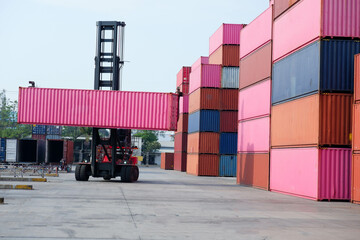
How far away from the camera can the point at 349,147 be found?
20828mm

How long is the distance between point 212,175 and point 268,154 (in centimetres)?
2039

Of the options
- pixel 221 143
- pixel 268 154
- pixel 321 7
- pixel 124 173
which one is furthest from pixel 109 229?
pixel 221 143

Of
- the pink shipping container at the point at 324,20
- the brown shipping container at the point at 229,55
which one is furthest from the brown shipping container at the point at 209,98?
the pink shipping container at the point at 324,20

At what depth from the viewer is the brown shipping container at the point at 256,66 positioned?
27939 mm

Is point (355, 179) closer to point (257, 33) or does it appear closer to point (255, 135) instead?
point (255, 135)

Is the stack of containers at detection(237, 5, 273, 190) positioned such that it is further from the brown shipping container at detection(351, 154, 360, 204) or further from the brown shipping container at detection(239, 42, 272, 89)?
the brown shipping container at detection(351, 154, 360, 204)

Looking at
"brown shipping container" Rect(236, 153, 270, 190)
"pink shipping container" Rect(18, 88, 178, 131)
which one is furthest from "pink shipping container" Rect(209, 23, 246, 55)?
"pink shipping container" Rect(18, 88, 178, 131)

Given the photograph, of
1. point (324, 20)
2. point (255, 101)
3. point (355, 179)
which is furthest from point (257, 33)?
point (355, 179)

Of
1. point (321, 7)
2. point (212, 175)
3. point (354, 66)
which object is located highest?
point (321, 7)

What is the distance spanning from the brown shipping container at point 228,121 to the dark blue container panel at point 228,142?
1.44ft

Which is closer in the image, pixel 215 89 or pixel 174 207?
pixel 174 207

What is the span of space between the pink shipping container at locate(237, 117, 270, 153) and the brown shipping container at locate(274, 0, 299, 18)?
5.28 metres

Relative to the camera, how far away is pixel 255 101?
2986cm

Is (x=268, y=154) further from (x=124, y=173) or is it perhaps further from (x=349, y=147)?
(x=124, y=173)
